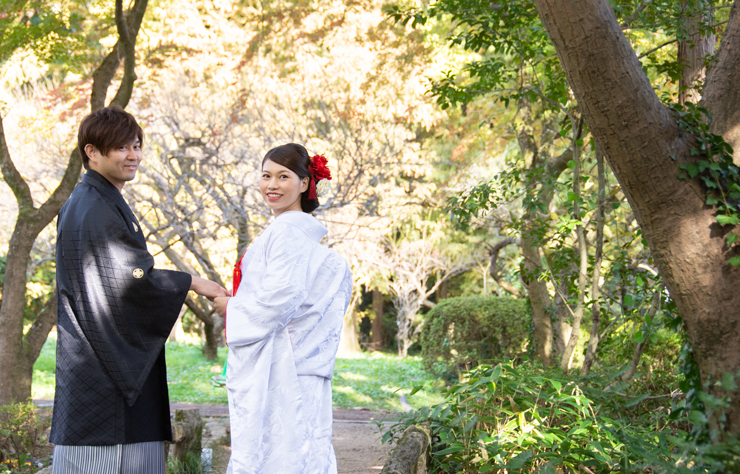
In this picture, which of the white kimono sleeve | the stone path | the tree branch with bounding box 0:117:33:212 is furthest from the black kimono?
the tree branch with bounding box 0:117:33:212

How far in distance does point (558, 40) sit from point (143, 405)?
6.19ft

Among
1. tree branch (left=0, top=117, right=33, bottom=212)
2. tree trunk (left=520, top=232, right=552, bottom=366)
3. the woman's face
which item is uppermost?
tree branch (left=0, top=117, right=33, bottom=212)

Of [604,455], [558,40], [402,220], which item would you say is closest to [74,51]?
[558,40]

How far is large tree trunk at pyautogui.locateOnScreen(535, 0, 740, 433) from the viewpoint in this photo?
181 cm

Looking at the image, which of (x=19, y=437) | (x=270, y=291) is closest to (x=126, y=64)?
(x=19, y=437)

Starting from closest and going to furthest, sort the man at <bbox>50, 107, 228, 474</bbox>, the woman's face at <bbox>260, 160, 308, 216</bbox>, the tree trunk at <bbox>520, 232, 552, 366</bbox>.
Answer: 1. the man at <bbox>50, 107, 228, 474</bbox>
2. the woman's face at <bbox>260, 160, 308, 216</bbox>
3. the tree trunk at <bbox>520, 232, 552, 366</bbox>

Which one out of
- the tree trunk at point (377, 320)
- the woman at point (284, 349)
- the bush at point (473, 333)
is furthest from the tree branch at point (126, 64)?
the tree trunk at point (377, 320)

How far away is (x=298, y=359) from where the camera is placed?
2221 mm

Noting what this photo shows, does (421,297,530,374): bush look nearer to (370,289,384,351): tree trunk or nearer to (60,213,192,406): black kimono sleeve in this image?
(60,213,192,406): black kimono sleeve

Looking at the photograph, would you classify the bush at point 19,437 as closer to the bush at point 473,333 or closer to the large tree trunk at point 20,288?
the large tree trunk at point 20,288

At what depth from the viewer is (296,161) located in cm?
253

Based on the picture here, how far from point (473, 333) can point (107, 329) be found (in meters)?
7.33

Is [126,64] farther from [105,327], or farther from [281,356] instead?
[281,356]

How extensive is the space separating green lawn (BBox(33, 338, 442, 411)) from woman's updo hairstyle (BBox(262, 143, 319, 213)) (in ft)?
13.6
